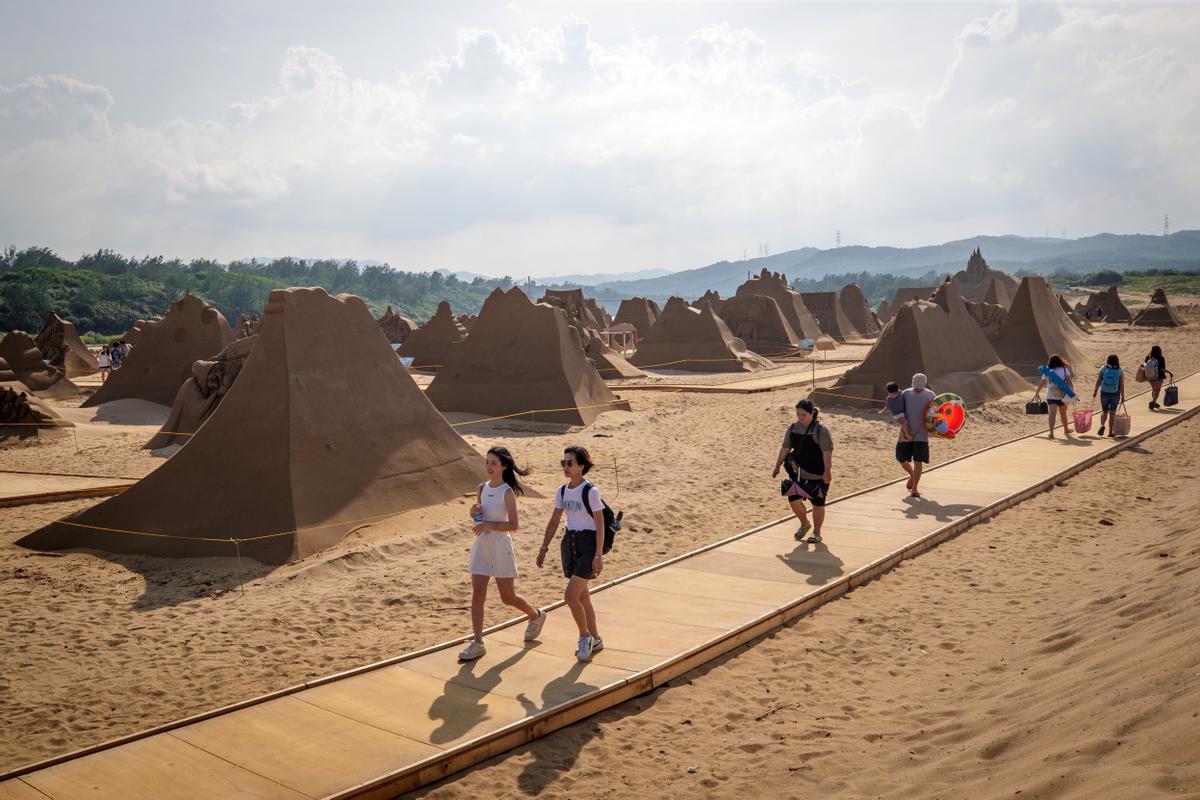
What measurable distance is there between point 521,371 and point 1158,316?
1540 inches

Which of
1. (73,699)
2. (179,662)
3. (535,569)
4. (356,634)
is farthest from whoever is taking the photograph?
(535,569)

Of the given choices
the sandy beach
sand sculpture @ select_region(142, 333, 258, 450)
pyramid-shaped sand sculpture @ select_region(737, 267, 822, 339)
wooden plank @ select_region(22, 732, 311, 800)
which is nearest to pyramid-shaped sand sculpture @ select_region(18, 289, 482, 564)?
the sandy beach

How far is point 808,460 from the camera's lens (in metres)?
8.41

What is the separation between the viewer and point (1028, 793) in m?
3.80

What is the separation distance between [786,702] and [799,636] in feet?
3.53

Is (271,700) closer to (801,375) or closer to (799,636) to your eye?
(799,636)

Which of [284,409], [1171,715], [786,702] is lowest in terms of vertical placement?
[786,702]

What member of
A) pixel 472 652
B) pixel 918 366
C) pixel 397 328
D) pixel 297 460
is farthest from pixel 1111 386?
pixel 397 328

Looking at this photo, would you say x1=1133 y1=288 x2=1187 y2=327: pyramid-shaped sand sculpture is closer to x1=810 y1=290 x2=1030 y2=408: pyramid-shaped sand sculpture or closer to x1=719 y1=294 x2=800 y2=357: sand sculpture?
x1=719 y1=294 x2=800 y2=357: sand sculpture

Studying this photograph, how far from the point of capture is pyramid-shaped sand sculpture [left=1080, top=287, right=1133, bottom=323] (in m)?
50.7

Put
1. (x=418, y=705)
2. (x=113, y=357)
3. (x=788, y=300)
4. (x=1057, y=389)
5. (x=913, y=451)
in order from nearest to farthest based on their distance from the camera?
(x=418, y=705)
(x=913, y=451)
(x=1057, y=389)
(x=113, y=357)
(x=788, y=300)

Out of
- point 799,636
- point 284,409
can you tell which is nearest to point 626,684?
point 799,636

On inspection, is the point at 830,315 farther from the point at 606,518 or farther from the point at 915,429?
the point at 606,518

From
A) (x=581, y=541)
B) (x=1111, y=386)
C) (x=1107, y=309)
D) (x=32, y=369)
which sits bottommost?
(x=581, y=541)
